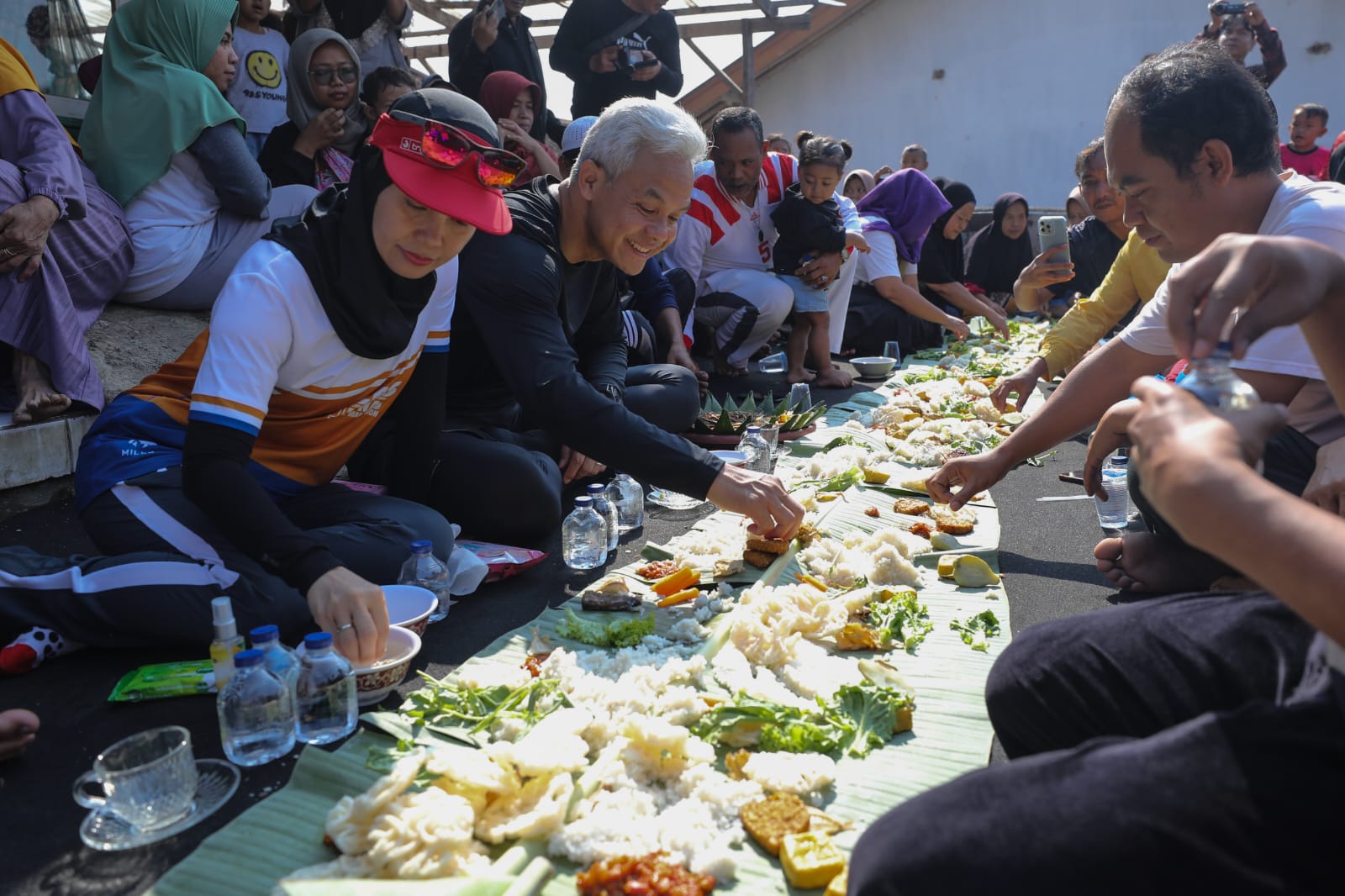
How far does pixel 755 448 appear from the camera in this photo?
4746 mm

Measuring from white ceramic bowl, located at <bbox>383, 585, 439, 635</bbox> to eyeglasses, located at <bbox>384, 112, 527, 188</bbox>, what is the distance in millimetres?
1198

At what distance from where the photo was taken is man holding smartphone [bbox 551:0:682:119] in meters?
7.82

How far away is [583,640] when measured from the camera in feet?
9.39

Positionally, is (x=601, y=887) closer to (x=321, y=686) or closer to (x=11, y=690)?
(x=321, y=686)

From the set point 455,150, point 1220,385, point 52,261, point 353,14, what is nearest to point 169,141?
point 52,261

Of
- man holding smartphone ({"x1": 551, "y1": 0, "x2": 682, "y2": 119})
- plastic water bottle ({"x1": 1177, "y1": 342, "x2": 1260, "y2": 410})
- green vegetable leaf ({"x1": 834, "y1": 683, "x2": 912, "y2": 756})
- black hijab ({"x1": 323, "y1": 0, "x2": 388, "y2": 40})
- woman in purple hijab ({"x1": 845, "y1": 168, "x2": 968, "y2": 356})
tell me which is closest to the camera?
plastic water bottle ({"x1": 1177, "y1": 342, "x2": 1260, "y2": 410})

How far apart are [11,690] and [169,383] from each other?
100 centimetres

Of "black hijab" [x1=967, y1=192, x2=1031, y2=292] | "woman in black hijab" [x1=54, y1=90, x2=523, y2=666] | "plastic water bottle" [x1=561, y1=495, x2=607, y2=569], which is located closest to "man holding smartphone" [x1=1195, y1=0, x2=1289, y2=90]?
"black hijab" [x1=967, y1=192, x2=1031, y2=292]

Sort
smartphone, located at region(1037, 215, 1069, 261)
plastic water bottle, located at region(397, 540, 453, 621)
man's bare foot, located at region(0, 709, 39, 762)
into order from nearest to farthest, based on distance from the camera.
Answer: man's bare foot, located at region(0, 709, 39, 762) < plastic water bottle, located at region(397, 540, 453, 621) < smartphone, located at region(1037, 215, 1069, 261)

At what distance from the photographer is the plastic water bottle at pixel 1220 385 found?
138cm

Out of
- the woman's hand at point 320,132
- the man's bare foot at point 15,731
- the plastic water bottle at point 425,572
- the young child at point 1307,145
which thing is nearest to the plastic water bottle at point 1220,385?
the plastic water bottle at point 425,572

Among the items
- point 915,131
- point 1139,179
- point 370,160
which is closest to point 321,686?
point 370,160

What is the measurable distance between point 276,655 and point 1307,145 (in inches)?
521

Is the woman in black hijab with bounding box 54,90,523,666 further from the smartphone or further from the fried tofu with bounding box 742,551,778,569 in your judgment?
the smartphone
